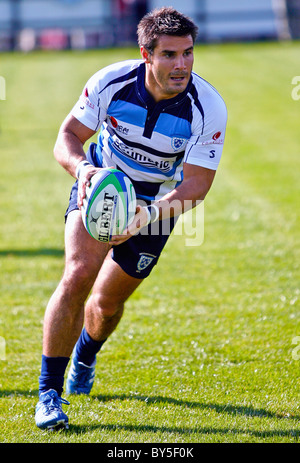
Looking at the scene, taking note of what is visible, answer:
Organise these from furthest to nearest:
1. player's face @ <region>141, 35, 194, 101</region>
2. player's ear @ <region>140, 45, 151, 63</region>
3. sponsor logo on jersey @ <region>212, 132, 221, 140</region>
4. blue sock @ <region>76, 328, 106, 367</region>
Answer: blue sock @ <region>76, 328, 106, 367</region> → sponsor logo on jersey @ <region>212, 132, 221, 140</region> → player's ear @ <region>140, 45, 151, 63</region> → player's face @ <region>141, 35, 194, 101</region>

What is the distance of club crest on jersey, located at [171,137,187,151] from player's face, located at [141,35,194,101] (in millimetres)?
309

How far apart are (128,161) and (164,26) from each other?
96 cm

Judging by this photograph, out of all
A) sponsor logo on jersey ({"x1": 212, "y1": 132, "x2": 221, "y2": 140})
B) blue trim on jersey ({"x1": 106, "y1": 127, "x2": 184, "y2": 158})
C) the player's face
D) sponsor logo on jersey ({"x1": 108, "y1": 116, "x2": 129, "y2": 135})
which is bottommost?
blue trim on jersey ({"x1": 106, "y1": 127, "x2": 184, "y2": 158})

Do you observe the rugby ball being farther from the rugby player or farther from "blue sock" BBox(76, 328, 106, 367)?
"blue sock" BBox(76, 328, 106, 367)

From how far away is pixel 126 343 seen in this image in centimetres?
555

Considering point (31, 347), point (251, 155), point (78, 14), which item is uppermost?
point (31, 347)

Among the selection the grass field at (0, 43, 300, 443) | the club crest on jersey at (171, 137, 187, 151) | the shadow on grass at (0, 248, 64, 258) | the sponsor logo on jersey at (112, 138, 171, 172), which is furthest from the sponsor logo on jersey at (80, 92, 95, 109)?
the shadow on grass at (0, 248, 64, 258)

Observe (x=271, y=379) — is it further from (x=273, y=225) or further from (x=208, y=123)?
(x=273, y=225)

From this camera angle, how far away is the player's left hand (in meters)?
3.99

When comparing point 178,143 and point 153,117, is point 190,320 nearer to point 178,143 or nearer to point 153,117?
point 178,143

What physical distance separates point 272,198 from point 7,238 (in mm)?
4174

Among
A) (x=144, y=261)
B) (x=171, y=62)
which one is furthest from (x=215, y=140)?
(x=144, y=261)

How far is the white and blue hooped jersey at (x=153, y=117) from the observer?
4273 mm
